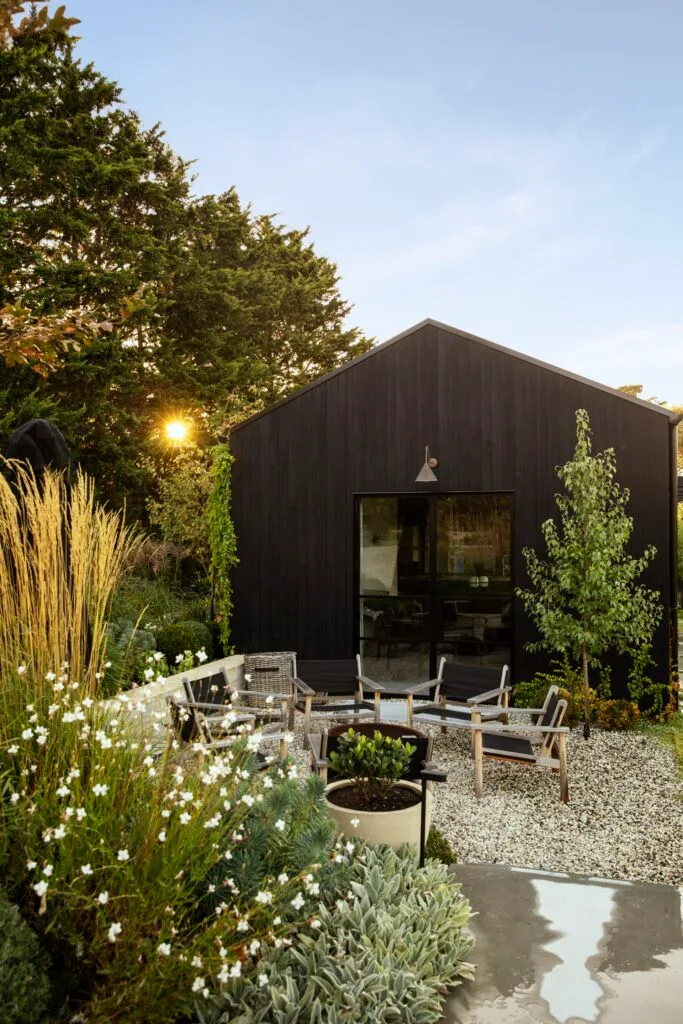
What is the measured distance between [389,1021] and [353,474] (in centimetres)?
606

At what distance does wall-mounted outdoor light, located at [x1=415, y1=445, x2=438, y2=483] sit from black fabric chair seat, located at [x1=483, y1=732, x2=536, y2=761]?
2.89 metres

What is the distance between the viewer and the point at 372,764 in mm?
3139

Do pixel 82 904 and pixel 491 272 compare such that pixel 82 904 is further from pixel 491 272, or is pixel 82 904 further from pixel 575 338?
pixel 575 338

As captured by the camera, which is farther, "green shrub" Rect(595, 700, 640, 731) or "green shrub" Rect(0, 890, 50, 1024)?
"green shrub" Rect(595, 700, 640, 731)

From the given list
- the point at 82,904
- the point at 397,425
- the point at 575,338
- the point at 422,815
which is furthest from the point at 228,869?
the point at 575,338

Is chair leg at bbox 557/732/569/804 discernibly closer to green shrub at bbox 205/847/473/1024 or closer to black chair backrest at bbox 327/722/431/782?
black chair backrest at bbox 327/722/431/782

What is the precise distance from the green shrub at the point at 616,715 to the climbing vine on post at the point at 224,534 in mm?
4098

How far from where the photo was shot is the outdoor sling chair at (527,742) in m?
4.94

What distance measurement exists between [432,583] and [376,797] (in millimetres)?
4408

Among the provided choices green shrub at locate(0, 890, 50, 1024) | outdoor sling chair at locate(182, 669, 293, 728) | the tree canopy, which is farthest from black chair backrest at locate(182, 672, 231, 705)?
the tree canopy

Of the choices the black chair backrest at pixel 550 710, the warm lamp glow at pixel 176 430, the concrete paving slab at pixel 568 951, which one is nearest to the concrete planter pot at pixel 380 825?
the concrete paving slab at pixel 568 951

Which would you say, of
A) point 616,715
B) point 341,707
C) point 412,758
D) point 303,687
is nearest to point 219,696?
point 303,687

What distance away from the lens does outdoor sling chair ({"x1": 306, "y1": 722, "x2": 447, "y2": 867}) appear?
3.19m

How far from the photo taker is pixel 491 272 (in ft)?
35.9
